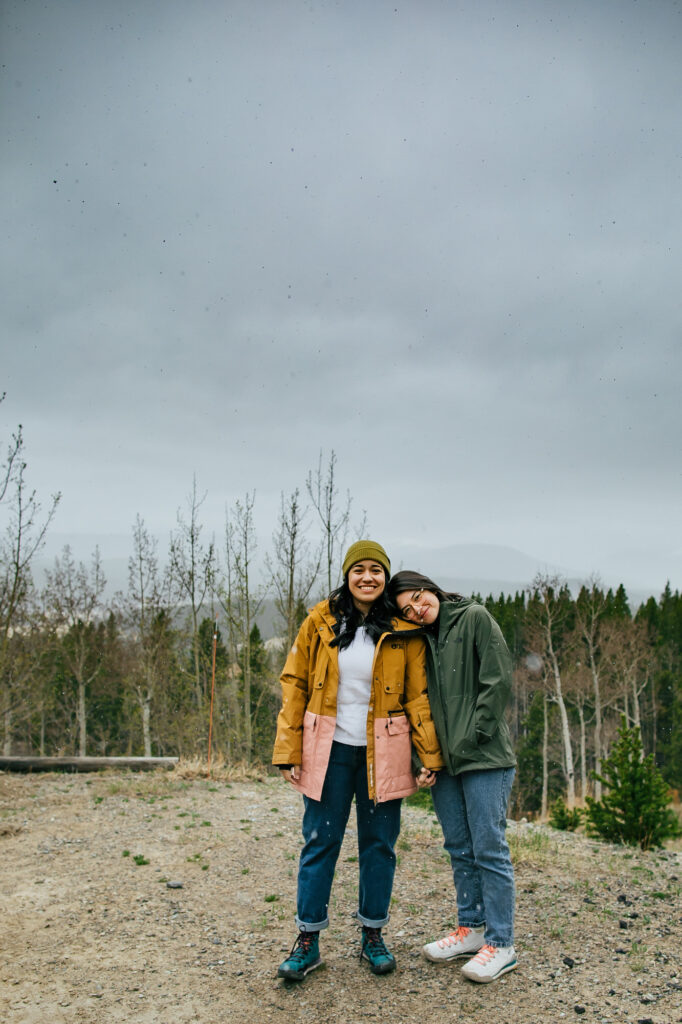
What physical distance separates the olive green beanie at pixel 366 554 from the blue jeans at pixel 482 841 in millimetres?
1117

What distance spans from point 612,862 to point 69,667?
1066 inches

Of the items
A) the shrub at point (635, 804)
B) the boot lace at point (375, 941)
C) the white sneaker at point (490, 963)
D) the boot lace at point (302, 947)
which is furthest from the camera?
the shrub at point (635, 804)

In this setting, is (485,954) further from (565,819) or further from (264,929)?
(565,819)

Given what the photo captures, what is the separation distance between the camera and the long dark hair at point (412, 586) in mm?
3588

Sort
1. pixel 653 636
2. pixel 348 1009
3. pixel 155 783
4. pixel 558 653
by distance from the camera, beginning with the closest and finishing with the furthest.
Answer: pixel 348 1009 < pixel 155 783 < pixel 558 653 < pixel 653 636


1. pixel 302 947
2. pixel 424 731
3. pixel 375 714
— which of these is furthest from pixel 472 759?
pixel 302 947

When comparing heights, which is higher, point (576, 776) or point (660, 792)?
point (660, 792)

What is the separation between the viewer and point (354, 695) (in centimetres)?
347

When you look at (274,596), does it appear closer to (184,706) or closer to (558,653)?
(184,706)

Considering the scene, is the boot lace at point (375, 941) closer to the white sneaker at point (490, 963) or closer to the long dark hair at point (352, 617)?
the white sneaker at point (490, 963)


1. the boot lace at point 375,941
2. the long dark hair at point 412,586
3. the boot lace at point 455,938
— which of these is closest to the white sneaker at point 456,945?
the boot lace at point 455,938

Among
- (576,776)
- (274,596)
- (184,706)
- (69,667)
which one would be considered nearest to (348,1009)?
(274,596)

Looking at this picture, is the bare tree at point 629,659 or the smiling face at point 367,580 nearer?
the smiling face at point 367,580

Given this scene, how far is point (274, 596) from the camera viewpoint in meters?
18.0
